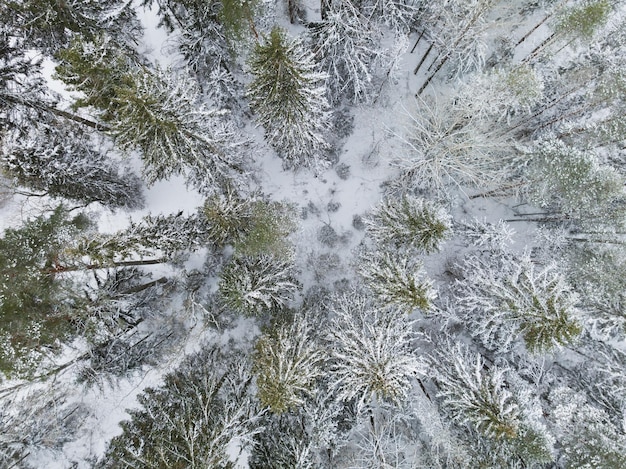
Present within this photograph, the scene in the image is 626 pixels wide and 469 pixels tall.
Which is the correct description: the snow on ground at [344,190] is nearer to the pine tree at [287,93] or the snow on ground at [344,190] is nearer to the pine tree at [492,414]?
the pine tree at [287,93]

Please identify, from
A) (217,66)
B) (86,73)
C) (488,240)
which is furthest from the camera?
(488,240)

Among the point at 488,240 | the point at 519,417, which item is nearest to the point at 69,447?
the point at 519,417

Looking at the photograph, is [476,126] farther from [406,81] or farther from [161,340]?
[161,340]

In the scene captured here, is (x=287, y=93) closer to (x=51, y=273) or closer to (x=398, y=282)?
(x=398, y=282)

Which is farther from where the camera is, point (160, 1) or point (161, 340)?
point (161, 340)

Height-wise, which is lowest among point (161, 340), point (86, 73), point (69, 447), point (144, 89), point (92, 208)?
point (69, 447)

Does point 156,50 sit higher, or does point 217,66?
point 217,66

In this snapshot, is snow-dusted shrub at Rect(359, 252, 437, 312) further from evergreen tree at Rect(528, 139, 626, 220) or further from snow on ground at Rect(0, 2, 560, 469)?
evergreen tree at Rect(528, 139, 626, 220)
